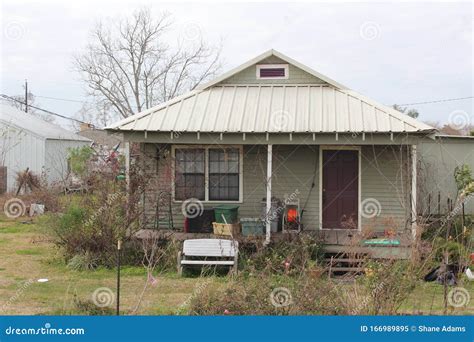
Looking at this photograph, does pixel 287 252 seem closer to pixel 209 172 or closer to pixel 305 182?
pixel 305 182

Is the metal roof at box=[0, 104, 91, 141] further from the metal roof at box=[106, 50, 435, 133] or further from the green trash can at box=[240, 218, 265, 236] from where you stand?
the green trash can at box=[240, 218, 265, 236]

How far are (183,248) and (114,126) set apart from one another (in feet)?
11.6

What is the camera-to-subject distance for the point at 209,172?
15547 mm

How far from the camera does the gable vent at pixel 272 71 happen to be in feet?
52.5

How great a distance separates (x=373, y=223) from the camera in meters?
14.9

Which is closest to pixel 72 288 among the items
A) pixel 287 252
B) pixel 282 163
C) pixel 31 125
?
pixel 287 252

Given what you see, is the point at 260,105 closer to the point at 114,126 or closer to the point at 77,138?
the point at 114,126

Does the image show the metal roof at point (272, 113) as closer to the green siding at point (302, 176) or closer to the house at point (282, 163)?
the house at point (282, 163)

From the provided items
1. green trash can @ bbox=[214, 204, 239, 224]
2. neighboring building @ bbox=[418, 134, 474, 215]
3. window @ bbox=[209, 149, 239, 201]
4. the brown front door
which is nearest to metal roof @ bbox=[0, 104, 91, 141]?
window @ bbox=[209, 149, 239, 201]

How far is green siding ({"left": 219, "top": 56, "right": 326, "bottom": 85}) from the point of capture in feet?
52.3

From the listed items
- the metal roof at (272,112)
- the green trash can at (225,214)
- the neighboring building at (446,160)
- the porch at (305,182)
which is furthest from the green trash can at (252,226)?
the neighboring building at (446,160)

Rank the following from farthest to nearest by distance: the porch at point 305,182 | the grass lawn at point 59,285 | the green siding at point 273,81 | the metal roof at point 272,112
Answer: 1. the green siding at point 273,81
2. the porch at point 305,182
3. the metal roof at point 272,112
4. the grass lawn at point 59,285

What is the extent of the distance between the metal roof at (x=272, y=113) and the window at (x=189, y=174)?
1.41 metres

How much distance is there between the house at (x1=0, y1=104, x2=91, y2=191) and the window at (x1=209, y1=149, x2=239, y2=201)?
50.4 ft
